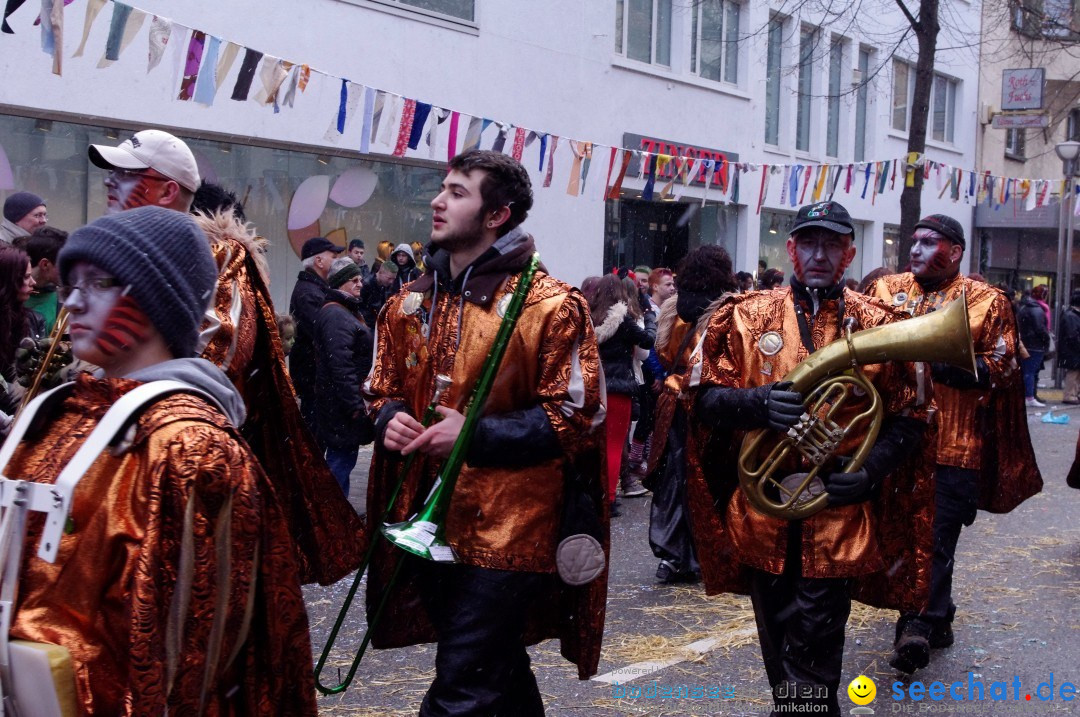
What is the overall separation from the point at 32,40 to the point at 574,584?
9.02 m

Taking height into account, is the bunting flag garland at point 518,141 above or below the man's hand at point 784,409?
above

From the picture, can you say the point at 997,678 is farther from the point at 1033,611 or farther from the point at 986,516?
the point at 986,516

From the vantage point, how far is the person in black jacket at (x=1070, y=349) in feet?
60.6

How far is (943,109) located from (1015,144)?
12.3ft

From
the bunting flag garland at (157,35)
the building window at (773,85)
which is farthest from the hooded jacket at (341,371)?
the building window at (773,85)

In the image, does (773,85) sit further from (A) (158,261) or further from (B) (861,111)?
(A) (158,261)

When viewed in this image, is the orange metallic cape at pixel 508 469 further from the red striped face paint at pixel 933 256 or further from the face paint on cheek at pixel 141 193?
the red striped face paint at pixel 933 256

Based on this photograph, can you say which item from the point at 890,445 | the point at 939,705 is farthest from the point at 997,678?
the point at 890,445

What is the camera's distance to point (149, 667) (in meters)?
1.93

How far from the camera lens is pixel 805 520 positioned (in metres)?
3.91

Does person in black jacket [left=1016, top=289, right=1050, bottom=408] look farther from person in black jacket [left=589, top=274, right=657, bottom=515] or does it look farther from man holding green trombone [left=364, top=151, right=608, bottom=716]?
man holding green trombone [left=364, top=151, right=608, bottom=716]

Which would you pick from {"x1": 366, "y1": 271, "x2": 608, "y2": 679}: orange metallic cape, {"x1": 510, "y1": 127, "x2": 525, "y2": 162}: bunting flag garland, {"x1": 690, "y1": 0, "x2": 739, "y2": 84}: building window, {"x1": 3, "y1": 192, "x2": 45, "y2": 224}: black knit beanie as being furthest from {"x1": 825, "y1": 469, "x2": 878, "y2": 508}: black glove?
{"x1": 690, "y1": 0, "x2": 739, "y2": 84}: building window

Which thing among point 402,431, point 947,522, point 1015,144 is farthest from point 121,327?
point 1015,144

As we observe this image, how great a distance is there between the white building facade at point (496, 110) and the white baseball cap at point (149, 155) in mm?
5515
